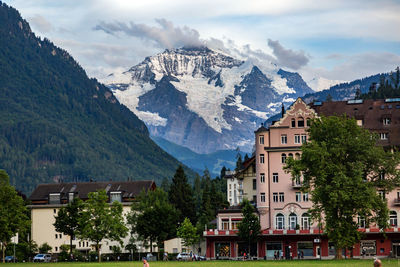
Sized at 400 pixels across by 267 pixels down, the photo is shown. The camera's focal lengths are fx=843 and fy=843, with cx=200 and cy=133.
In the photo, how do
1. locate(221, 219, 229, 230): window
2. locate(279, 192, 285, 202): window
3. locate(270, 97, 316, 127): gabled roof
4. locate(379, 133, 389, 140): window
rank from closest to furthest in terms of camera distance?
1. locate(379, 133, 389, 140): window
2. locate(279, 192, 285, 202): window
3. locate(270, 97, 316, 127): gabled roof
4. locate(221, 219, 229, 230): window

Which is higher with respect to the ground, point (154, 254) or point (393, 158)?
point (393, 158)

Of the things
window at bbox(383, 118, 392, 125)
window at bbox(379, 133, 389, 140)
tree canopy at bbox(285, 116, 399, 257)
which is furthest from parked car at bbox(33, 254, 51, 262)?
window at bbox(383, 118, 392, 125)

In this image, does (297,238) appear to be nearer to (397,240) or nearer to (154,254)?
(397,240)

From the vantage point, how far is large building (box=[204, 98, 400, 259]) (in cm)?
16838

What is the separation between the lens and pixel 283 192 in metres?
172

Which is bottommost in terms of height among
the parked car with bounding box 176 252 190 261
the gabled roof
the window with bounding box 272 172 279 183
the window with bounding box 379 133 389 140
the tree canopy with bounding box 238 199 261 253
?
the parked car with bounding box 176 252 190 261

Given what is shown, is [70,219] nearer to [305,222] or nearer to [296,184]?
[296,184]

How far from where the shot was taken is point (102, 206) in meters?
175

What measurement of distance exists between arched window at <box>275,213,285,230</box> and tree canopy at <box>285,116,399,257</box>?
110 feet

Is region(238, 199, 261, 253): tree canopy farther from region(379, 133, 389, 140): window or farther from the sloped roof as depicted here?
region(379, 133, 389, 140): window

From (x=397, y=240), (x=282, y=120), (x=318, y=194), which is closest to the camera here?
(x=318, y=194)

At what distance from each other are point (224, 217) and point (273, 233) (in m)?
13.7

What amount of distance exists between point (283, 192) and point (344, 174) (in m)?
42.2

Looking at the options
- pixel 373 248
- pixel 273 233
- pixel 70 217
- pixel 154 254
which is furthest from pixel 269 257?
pixel 70 217
